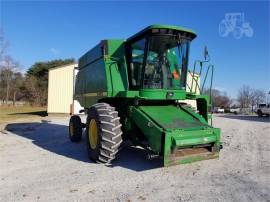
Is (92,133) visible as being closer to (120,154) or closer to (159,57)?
(120,154)

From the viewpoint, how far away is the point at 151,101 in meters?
6.82

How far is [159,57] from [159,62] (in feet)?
0.39

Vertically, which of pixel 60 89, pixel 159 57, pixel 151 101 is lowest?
pixel 151 101

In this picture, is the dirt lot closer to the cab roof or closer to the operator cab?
the operator cab

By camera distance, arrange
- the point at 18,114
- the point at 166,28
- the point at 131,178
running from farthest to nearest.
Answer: the point at 18,114, the point at 166,28, the point at 131,178

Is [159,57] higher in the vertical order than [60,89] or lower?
higher

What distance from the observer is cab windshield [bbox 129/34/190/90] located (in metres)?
6.48

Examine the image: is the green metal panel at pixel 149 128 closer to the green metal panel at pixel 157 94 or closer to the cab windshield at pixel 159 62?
the green metal panel at pixel 157 94

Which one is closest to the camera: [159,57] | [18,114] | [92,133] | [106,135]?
[106,135]

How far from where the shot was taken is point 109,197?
426 cm

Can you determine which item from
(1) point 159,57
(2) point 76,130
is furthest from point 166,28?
(2) point 76,130

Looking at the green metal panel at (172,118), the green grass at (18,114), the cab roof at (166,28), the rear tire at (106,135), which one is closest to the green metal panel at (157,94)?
the green metal panel at (172,118)

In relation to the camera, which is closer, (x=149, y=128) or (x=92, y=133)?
(x=149, y=128)

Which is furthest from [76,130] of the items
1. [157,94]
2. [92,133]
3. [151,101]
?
[157,94]
